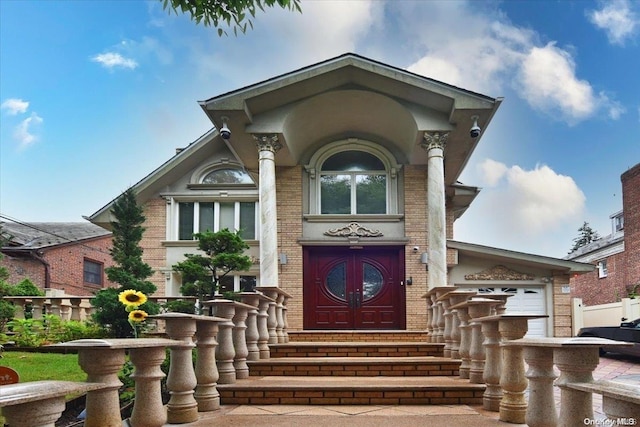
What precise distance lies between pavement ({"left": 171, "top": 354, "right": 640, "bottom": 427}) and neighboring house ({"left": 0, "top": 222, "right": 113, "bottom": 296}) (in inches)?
681

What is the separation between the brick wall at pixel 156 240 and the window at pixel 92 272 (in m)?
11.3

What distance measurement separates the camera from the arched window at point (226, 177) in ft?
47.3

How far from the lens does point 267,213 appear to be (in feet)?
33.6

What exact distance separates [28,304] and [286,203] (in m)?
7.06

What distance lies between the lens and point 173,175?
46.6 ft

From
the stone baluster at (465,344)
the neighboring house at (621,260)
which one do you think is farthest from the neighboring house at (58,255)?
the neighboring house at (621,260)

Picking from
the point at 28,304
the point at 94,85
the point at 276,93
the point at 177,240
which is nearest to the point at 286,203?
the point at 276,93

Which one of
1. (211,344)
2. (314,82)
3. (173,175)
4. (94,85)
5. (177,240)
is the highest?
(94,85)

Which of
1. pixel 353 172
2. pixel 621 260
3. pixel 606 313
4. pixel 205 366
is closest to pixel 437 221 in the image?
pixel 353 172

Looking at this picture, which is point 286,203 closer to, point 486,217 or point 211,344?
point 211,344

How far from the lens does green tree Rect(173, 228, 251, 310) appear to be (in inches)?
383

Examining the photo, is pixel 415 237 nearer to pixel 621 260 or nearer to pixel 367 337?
pixel 367 337

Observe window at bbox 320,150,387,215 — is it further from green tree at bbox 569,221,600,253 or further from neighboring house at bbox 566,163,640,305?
green tree at bbox 569,221,600,253

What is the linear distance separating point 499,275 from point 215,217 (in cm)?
Result: 737
